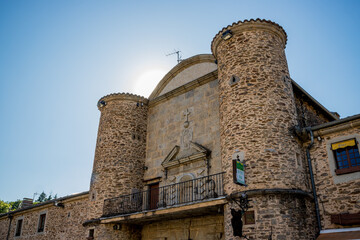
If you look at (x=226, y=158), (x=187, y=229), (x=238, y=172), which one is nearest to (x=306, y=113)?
(x=226, y=158)

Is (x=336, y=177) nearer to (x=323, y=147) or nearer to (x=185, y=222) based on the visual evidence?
(x=323, y=147)

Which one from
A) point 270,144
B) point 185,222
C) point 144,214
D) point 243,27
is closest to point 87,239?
point 144,214

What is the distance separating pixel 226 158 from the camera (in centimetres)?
1155

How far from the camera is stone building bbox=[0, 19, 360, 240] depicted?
1015 cm

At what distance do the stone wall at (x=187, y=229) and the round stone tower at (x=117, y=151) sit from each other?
1.02 m

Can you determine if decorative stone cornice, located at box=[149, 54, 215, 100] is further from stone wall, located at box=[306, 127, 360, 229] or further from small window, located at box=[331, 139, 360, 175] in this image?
small window, located at box=[331, 139, 360, 175]

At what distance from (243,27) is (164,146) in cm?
650

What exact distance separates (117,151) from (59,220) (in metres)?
6.42

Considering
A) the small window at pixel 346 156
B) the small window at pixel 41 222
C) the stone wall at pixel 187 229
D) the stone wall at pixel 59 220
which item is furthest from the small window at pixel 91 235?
the small window at pixel 346 156

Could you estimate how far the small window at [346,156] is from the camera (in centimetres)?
1023

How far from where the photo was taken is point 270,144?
1091cm

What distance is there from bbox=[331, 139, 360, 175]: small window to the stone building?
31mm

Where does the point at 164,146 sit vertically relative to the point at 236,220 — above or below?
above

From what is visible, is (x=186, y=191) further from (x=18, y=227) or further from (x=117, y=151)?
(x=18, y=227)
